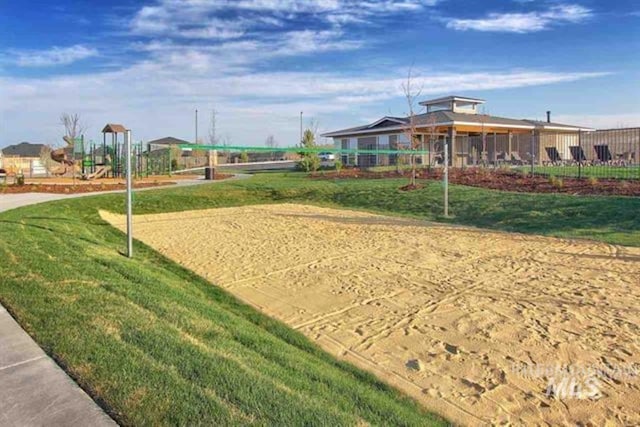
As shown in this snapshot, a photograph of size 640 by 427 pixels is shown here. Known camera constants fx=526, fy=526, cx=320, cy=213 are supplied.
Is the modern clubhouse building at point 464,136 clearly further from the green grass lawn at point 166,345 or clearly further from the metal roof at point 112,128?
the green grass lawn at point 166,345

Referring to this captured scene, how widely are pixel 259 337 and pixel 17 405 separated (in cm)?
201

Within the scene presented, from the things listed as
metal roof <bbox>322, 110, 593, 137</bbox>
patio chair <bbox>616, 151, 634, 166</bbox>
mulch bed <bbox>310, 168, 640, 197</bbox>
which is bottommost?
mulch bed <bbox>310, 168, 640, 197</bbox>

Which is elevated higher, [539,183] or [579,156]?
[579,156]

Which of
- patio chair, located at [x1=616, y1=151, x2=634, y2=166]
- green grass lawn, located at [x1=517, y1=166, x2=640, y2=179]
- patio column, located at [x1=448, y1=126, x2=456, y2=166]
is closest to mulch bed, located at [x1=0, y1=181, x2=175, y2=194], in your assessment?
green grass lawn, located at [x1=517, y1=166, x2=640, y2=179]

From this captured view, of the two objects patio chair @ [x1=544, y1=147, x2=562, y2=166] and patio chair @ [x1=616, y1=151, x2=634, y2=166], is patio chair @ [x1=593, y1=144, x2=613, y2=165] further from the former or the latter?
patio chair @ [x1=544, y1=147, x2=562, y2=166]

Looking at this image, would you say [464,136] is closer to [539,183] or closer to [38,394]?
[539,183]

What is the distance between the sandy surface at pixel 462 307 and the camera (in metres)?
3.77

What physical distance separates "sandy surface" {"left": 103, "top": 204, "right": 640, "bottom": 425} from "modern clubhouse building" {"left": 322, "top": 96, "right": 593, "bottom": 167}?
23.1m

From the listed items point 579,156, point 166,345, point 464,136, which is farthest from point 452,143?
point 166,345

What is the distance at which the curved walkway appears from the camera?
9.12 feet

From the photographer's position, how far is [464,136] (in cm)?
3400

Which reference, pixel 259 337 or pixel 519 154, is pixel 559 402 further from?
pixel 519 154

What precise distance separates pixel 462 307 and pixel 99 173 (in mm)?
25665

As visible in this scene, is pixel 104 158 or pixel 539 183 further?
pixel 104 158
